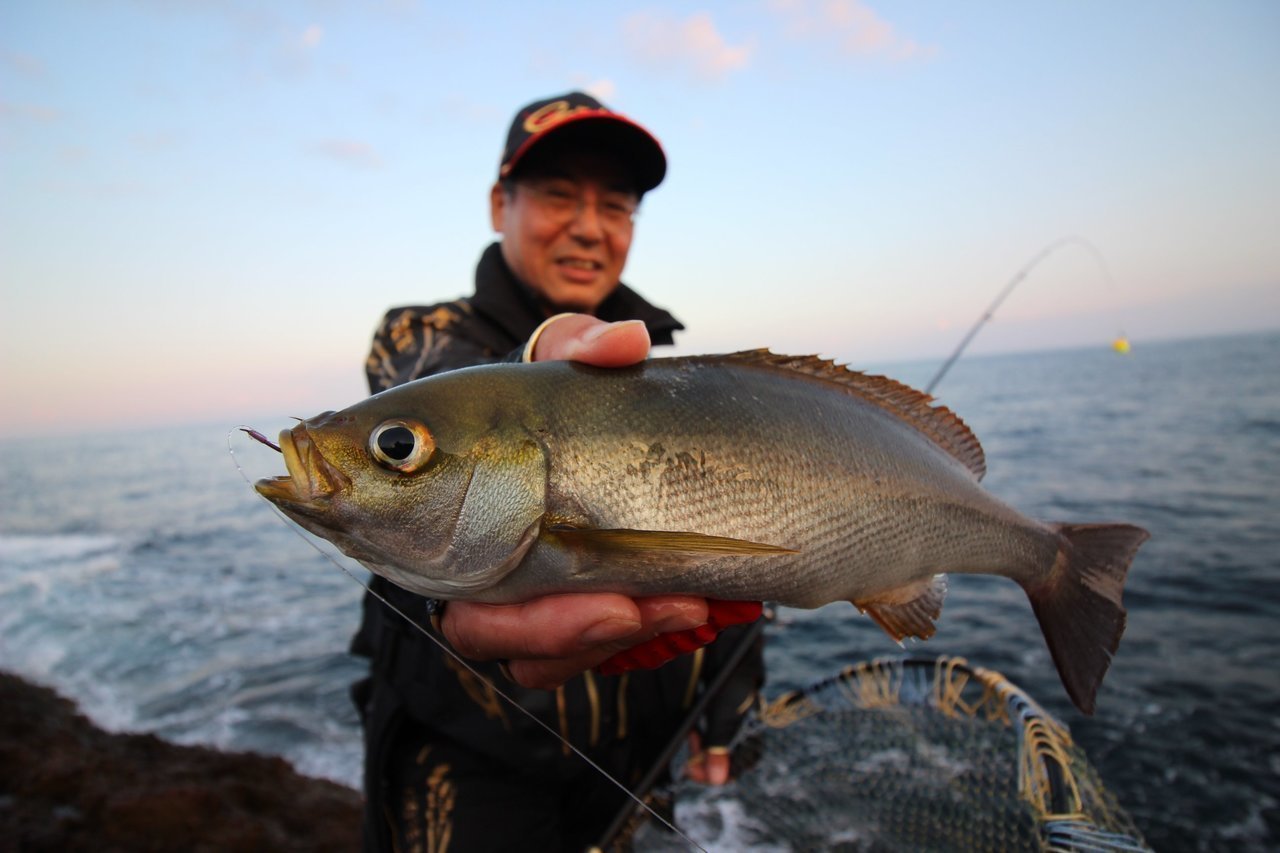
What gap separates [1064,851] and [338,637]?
10.2m

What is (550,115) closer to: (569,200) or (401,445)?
(569,200)

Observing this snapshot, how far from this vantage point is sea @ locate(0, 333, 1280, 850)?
19.0 ft

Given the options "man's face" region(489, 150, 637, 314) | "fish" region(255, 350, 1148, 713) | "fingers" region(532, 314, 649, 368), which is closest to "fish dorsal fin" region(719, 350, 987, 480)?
"fish" region(255, 350, 1148, 713)

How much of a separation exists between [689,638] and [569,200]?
8.16 ft

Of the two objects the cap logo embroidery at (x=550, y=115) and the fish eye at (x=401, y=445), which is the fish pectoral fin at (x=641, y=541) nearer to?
→ the fish eye at (x=401, y=445)

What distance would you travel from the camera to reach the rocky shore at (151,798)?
14.6 feet

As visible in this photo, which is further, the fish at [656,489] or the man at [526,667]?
the man at [526,667]

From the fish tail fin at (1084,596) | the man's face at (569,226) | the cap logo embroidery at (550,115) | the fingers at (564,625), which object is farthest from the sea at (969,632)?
the fish tail fin at (1084,596)

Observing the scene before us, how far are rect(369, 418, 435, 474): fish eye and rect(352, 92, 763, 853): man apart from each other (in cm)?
55

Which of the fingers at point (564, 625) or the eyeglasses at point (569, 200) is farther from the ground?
the eyeglasses at point (569, 200)

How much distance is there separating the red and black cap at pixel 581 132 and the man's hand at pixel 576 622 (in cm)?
172

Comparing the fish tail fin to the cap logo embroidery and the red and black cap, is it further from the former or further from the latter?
the cap logo embroidery

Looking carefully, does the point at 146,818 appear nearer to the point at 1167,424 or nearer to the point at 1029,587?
the point at 1029,587

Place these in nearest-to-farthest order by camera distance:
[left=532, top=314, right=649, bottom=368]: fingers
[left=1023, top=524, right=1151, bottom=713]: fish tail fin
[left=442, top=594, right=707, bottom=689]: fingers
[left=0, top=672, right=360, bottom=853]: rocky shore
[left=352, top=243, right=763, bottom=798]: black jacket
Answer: [left=442, top=594, right=707, bottom=689]: fingers → [left=532, top=314, right=649, bottom=368]: fingers → [left=1023, top=524, right=1151, bottom=713]: fish tail fin → [left=352, top=243, right=763, bottom=798]: black jacket → [left=0, top=672, right=360, bottom=853]: rocky shore
